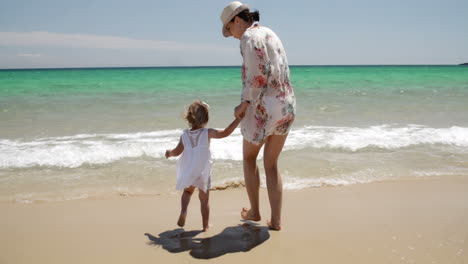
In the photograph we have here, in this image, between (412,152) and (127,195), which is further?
(412,152)

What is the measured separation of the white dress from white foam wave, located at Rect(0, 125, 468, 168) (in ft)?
7.98

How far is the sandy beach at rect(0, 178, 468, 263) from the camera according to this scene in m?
2.45

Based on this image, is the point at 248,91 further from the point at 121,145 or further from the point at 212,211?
the point at 121,145

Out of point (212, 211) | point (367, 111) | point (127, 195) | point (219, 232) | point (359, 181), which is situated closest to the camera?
point (219, 232)

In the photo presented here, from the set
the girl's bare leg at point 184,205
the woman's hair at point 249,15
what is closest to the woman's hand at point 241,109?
the woman's hair at point 249,15

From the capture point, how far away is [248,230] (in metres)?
2.84

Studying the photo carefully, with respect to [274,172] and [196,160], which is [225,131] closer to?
[196,160]

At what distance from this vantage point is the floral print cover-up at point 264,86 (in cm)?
245

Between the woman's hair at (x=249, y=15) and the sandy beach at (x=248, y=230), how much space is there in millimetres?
1593

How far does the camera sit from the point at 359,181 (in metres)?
4.24

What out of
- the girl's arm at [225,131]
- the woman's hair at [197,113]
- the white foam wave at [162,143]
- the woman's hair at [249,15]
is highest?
the woman's hair at [249,15]

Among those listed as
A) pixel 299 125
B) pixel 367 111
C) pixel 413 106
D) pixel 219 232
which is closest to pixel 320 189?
pixel 219 232

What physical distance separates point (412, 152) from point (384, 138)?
880 mm

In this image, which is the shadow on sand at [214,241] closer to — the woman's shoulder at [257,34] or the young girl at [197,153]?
the young girl at [197,153]
